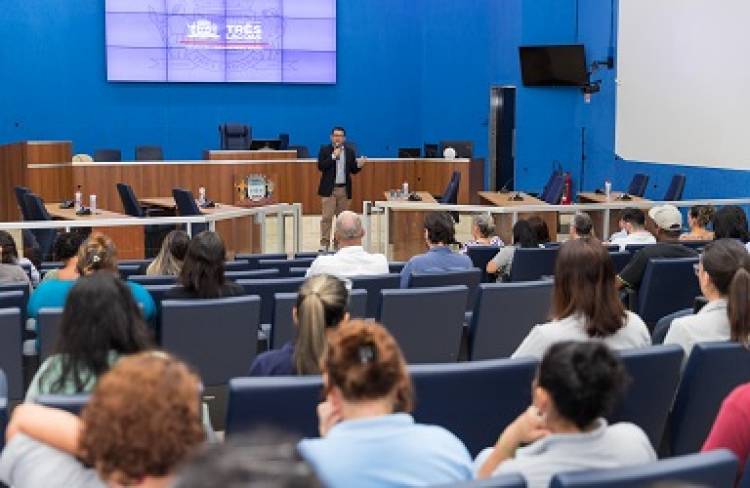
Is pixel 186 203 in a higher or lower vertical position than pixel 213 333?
higher

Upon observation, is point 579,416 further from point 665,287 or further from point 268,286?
point 665,287

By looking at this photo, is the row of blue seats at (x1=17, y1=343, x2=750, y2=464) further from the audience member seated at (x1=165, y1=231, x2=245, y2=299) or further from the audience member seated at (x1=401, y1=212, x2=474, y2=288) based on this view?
the audience member seated at (x1=401, y1=212, x2=474, y2=288)

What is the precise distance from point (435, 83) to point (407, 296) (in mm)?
13400

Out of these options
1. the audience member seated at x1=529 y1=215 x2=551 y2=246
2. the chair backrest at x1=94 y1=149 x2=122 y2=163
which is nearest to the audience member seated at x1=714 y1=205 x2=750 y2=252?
the audience member seated at x1=529 y1=215 x2=551 y2=246

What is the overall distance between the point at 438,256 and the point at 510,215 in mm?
3480

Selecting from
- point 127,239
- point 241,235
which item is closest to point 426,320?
point 127,239

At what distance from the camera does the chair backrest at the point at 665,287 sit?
5.90 metres

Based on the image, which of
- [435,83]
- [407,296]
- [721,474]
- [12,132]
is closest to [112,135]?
[12,132]

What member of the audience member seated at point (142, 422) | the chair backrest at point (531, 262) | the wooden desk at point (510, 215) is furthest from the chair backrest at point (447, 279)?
→ the audience member seated at point (142, 422)

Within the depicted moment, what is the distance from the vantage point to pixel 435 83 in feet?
58.8

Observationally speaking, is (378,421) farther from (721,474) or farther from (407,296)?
(407,296)

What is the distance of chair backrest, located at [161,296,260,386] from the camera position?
4.62 meters

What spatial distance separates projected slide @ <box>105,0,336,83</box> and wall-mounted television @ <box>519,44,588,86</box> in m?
3.54

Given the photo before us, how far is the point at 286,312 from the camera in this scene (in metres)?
4.82
